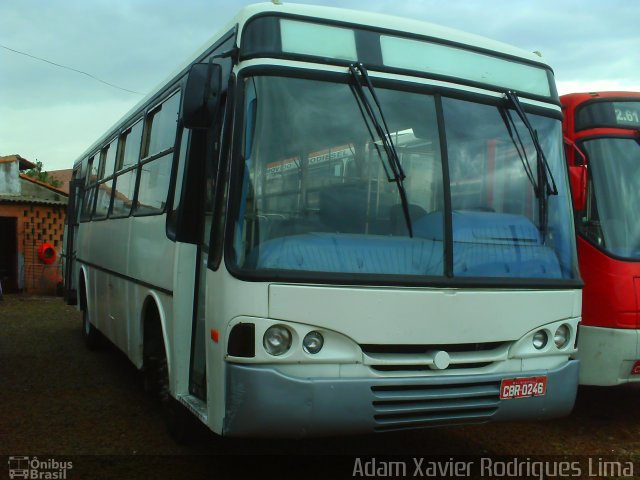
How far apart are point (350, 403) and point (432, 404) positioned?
52 cm

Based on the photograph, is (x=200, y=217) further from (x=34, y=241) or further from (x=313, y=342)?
(x=34, y=241)

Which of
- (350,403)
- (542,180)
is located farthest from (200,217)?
(542,180)

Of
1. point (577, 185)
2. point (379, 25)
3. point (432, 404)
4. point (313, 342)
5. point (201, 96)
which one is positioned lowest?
point (432, 404)

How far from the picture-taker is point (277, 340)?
374 cm

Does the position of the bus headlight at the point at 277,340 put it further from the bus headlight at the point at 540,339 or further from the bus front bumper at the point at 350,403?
the bus headlight at the point at 540,339

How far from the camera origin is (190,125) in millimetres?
4020

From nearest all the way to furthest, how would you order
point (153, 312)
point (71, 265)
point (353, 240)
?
point (353, 240) → point (153, 312) → point (71, 265)

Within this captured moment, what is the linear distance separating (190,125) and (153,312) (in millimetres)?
2052

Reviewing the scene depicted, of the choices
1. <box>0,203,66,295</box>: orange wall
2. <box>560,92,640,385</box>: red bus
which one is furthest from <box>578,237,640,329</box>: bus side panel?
<box>0,203,66,295</box>: orange wall

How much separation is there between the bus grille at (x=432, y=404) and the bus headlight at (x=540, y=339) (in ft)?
1.38

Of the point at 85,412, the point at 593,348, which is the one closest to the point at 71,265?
the point at 85,412

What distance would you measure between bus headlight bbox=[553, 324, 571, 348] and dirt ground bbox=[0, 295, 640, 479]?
1047 mm

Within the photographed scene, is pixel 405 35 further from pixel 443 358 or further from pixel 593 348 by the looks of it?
pixel 593 348

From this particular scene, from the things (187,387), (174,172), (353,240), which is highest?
(174,172)
